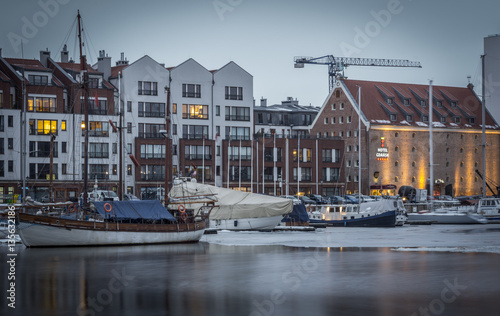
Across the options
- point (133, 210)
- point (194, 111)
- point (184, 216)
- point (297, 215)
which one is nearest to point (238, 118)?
point (194, 111)

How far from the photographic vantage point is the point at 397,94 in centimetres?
13925

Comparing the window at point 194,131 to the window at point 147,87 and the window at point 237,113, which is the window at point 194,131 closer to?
the window at point 237,113

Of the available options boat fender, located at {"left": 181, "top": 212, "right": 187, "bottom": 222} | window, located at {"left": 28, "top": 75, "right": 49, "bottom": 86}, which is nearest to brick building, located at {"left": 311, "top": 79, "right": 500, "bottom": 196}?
window, located at {"left": 28, "top": 75, "right": 49, "bottom": 86}

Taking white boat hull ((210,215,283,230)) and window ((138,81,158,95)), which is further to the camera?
window ((138,81,158,95))

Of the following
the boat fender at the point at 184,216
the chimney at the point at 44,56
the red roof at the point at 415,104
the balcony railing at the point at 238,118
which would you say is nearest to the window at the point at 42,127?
the chimney at the point at 44,56

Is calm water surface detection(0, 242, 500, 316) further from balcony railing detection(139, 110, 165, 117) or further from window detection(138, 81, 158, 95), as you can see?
window detection(138, 81, 158, 95)

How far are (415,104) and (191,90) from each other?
142ft

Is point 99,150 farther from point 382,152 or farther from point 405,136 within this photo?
Answer: point 405,136

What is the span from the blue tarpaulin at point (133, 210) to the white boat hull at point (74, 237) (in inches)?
44.9

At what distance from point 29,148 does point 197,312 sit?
82610mm

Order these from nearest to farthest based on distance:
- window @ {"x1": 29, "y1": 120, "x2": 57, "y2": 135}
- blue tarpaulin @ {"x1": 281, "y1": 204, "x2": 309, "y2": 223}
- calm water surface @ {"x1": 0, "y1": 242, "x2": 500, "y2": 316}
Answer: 1. calm water surface @ {"x1": 0, "y1": 242, "x2": 500, "y2": 316}
2. blue tarpaulin @ {"x1": 281, "y1": 204, "x2": 309, "y2": 223}
3. window @ {"x1": 29, "y1": 120, "x2": 57, "y2": 135}

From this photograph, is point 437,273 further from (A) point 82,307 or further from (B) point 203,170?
(B) point 203,170

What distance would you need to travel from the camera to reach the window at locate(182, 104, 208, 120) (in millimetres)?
116438

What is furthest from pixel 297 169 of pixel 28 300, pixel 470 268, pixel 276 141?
pixel 28 300
